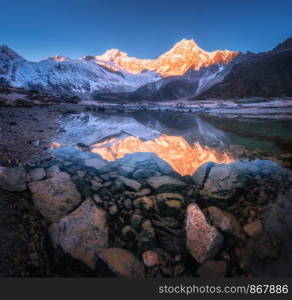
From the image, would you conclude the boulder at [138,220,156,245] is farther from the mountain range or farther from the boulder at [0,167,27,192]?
the mountain range

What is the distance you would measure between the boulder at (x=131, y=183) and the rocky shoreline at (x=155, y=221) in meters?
0.03

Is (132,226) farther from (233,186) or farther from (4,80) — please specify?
(4,80)

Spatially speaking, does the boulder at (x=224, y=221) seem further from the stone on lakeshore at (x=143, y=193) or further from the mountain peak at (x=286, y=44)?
the mountain peak at (x=286, y=44)

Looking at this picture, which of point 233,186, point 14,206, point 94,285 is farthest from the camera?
point 233,186

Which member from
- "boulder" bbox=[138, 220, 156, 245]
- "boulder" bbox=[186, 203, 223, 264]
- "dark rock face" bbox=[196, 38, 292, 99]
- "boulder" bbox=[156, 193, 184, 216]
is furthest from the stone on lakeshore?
"dark rock face" bbox=[196, 38, 292, 99]

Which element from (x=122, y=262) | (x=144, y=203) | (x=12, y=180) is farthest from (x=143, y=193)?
(x=12, y=180)

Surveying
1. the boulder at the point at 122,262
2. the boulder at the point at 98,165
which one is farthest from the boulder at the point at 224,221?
the boulder at the point at 98,165

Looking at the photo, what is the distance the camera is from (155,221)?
3400 millimetres

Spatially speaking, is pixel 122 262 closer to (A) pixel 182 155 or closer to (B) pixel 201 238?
(B) pixel 201 238

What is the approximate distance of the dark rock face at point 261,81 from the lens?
81819mm

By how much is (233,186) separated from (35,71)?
239550 mm

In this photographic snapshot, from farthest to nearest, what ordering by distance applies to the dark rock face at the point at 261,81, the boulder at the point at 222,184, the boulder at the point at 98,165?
1. the dark rock face at the point at 261,81
2. the boulder at the point at 98,165
3. the boulder at the point at 222,184

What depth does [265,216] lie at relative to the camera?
11.4 ft

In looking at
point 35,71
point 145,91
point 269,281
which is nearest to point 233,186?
point 269,281
